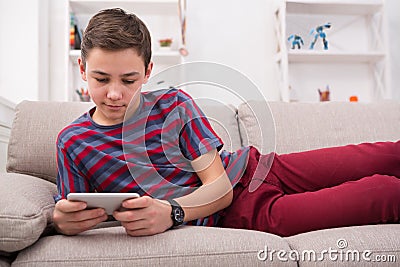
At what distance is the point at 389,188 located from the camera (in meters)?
1.28

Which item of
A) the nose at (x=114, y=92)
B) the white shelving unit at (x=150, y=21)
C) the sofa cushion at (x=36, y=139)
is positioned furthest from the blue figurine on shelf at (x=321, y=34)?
the nose at (x=114, y=92)

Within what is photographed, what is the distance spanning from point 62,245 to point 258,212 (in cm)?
54

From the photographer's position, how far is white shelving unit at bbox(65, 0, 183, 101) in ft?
9.49

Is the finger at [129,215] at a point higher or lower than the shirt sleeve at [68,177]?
lower

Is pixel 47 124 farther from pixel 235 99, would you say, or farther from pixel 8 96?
pixel 235 99

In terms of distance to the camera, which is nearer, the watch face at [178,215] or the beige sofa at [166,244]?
the beige sofa at [166,244]

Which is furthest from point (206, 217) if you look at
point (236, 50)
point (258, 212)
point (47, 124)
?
point (236, 50)

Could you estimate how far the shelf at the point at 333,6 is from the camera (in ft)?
10.0

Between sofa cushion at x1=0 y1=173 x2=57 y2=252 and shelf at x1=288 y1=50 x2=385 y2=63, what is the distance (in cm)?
204

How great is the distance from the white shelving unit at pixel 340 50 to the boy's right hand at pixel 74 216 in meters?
2.11

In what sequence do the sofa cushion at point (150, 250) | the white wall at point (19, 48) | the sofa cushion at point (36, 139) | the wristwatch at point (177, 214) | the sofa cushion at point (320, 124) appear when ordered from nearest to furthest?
1. the sofa cushion at point (150, 250)
2. the wristwatch at point (177, 214)
3. the sofa cushion at point (36, 139)
4. the sofa cushion at point (320, 124)
5. the white wall at point (19, 48)

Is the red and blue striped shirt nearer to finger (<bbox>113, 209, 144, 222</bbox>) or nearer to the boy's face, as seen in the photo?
the boy's face

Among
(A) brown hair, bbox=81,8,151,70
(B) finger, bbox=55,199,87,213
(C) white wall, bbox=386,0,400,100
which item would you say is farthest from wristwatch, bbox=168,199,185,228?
(C) white wall, bbox=386,0,400,100

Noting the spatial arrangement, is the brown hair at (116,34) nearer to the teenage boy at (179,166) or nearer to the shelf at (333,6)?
the teenage boy at (179,166)
